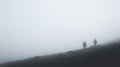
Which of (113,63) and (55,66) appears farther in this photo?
(55,66)

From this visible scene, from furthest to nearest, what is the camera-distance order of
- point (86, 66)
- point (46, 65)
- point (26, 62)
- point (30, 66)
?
point (26, 62), point (30, 66), point (46, 65), point (86, 66)

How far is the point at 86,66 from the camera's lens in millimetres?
3172

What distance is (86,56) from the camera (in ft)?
10.4

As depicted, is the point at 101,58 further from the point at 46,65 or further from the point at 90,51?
the point at 46,65

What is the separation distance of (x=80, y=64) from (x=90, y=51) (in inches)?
15.1

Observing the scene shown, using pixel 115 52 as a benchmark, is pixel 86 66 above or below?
below

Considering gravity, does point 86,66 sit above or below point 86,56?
below

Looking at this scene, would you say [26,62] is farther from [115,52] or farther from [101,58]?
[115,52]

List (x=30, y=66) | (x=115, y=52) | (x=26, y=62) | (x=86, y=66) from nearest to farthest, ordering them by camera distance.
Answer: (x=115, y=52), (x=86, y=66), (x=30, y=66), (x=26, y=62)

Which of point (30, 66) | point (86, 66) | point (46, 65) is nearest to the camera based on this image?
point (86, 66)

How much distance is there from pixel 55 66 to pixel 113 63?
49.8 inches

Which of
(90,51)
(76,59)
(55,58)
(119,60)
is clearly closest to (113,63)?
(119,60)

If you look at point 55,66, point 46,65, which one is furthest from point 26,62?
point 55,66

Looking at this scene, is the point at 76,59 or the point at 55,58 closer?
the point at 76,59
